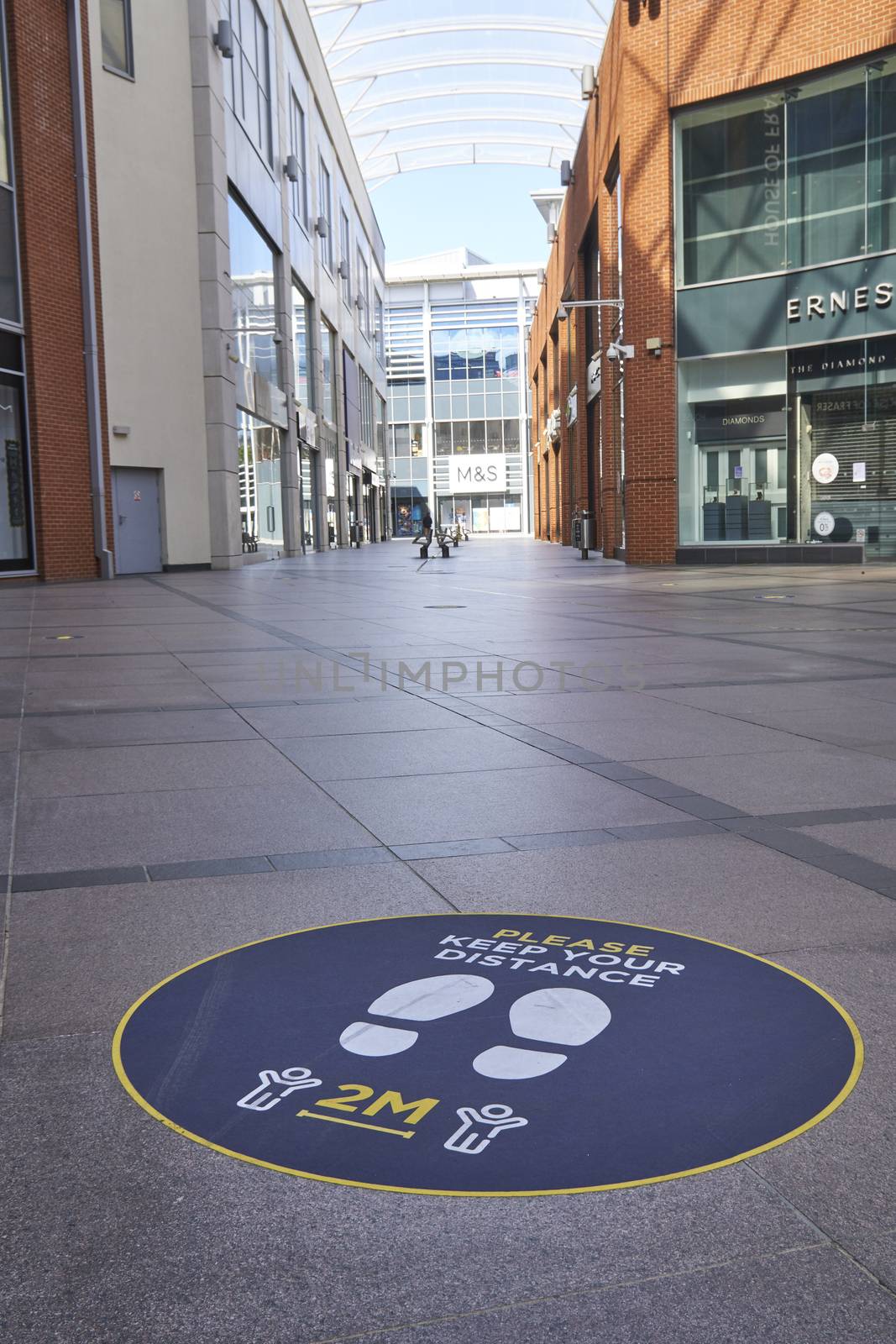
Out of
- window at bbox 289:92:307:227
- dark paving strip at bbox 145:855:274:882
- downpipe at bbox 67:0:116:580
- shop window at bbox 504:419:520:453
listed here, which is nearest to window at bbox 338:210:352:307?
window at bbox 289:92:307:227

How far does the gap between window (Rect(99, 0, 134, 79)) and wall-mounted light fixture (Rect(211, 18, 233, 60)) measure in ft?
9.75

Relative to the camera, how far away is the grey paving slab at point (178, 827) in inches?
158

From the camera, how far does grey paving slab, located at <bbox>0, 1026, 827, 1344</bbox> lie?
165 centimetres

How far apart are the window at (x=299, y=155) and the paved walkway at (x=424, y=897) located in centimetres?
3449

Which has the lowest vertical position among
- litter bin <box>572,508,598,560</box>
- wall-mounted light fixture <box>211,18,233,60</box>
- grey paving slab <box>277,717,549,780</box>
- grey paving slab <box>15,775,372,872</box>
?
grey paving slab <box>15,775,372,872</box>

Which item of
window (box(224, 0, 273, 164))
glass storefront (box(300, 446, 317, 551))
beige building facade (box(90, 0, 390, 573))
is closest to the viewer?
beige building facade (box(90, 0, 390, 573))

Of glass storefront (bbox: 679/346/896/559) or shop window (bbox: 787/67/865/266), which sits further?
glass storefront (bbox: 679/346/896/559)

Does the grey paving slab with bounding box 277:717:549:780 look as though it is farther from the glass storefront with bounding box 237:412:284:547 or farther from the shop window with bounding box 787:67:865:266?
the glass storefront with bounding box 237:412:284:547

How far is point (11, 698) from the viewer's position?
7.48 meters

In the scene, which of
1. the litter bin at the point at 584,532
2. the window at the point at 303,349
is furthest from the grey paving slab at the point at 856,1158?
the window at the point at 303,349

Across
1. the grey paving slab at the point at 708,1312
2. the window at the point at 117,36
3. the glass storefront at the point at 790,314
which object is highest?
the window at the point at 117,36

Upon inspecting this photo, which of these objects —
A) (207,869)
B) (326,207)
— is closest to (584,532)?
(326,207)

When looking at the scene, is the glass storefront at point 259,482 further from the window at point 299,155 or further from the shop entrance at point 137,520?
the window at point 299,155

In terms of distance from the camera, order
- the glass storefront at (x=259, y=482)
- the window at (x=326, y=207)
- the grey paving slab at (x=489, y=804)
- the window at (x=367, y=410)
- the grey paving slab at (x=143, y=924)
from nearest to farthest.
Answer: the grey paving slab at (x=143, y=924)
the grey paving slab at (x=489, y=804)
the glass storefront at (x=259, y=482)
the window at (x=326, y=207)
the window at (x=367, y=410)
